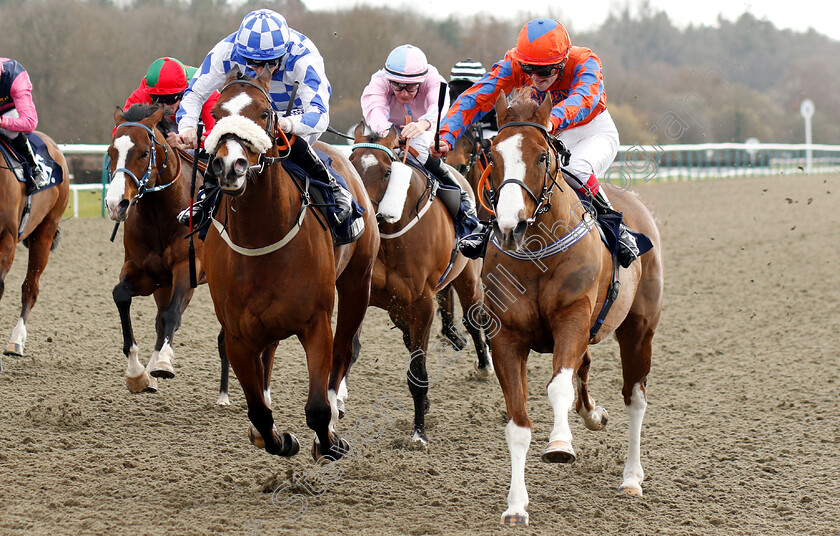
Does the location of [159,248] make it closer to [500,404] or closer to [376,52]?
[500,404]

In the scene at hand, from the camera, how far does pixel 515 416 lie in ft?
12.5

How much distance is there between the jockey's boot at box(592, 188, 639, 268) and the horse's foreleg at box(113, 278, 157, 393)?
9.57 feet

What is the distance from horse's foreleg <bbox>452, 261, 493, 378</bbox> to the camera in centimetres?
652

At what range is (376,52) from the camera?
15.6 meters

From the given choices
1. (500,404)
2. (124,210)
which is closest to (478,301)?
(500,404)

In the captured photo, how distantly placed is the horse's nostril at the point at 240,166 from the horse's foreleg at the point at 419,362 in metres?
2.28

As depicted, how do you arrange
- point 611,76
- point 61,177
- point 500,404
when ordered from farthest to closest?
point 611,76, point 61,177, point 500,404

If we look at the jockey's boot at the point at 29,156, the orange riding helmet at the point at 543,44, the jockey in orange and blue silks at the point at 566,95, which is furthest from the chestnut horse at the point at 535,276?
the jockey's boot at the point at 29,156

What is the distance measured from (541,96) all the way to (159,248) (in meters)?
2.64

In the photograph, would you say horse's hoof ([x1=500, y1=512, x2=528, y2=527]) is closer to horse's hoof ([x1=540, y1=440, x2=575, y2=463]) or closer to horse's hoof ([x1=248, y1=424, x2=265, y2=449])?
horse's hoof ([x1=540, y1=440, x2=575, y2=463])

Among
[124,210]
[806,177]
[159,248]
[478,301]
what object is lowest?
[806,177]

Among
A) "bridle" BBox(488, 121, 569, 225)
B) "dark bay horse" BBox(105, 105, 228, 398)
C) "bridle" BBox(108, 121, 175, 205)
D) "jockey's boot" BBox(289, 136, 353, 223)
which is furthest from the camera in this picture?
"dark bay horse" BBox(105, 105, 228, 398)

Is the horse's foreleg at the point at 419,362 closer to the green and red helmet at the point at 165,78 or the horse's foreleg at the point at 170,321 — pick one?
the horse's foreleg at the point at 170,321

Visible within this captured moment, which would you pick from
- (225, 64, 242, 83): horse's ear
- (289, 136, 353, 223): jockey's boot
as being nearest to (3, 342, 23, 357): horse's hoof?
(289, 136, 353, 223): jockey's boot
